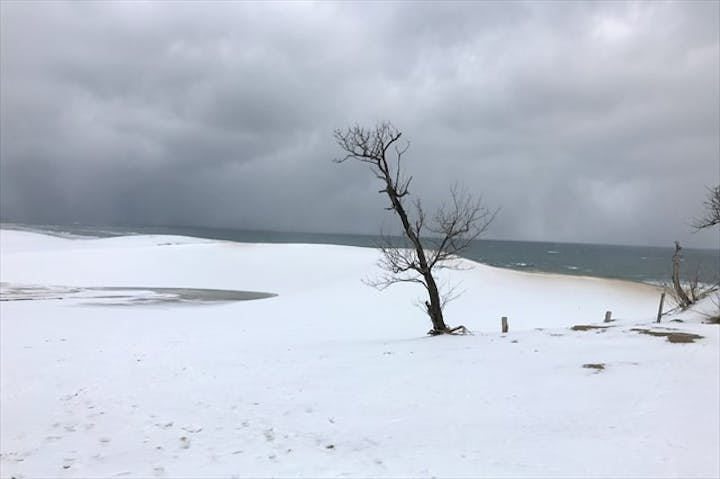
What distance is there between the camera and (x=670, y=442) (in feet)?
21.7

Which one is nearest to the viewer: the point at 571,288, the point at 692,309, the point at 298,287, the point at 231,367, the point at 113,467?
the point at 113,467

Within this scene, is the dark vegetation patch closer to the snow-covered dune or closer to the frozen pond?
the snow-covered dune

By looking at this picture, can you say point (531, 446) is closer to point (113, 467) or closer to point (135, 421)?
point (113, 467)

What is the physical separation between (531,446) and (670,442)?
1.83m

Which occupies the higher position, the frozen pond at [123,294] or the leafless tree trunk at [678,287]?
the leafless tree trunk at [678,287]

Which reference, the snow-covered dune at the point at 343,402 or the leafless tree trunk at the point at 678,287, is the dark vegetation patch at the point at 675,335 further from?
the leafless tree trunk at the point at 678,287

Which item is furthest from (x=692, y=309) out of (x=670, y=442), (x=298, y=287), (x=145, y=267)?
(x=145, y=267)

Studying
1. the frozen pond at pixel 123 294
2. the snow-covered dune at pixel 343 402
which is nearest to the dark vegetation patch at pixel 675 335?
the snow-covered dune at pixel 343 402

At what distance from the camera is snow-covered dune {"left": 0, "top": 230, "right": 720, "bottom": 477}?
646 centimetres

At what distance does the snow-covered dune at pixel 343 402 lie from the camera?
6.46m

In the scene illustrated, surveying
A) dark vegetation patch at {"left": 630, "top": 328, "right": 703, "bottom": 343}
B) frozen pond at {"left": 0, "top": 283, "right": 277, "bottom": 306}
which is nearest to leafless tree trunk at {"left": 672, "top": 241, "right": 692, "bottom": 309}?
dark vegetation patch at {"left": 630, "top": 328, "right": 703, "bottom": 343}

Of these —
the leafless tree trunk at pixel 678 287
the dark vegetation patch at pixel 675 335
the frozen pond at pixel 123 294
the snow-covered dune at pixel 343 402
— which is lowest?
the frozen pond at pixel 123 294

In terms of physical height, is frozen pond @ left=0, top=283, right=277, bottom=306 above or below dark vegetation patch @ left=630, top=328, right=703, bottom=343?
below

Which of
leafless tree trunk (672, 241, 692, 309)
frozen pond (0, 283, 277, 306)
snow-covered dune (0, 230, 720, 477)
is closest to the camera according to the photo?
snow-covered dune (0, 230, 720, 477)
